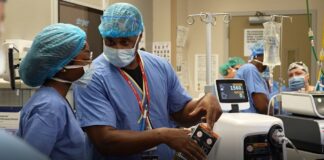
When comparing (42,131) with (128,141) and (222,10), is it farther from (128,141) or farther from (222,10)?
(222,10)

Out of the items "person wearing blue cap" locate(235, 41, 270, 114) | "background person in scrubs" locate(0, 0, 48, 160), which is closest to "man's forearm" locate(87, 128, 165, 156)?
"background person in scrubs" locate(0, 0, 48, 160)

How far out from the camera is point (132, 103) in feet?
4.64

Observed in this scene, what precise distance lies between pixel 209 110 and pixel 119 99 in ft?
1.04

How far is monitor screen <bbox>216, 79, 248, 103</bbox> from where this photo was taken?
5.32ft

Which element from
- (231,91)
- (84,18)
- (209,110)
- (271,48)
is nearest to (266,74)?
(271,48)

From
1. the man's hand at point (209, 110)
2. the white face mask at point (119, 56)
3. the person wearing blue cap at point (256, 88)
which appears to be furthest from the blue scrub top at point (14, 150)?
the person wearing blue cap at point (256, 88)

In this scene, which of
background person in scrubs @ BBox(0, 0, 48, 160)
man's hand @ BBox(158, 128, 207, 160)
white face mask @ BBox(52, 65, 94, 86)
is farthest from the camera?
white face mask @ BBox(52, 65, 94, 86)

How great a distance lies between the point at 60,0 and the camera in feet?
8.89

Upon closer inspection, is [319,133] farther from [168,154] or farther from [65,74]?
[65,74]

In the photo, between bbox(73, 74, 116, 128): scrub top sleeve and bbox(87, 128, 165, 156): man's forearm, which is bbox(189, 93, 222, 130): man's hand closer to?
bbox(87, 128, 165, 156): man's forearm

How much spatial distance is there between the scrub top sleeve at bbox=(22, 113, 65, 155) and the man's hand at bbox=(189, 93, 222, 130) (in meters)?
0.50

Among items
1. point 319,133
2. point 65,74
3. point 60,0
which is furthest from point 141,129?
point 60,0

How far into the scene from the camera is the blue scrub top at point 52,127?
48.7 inches

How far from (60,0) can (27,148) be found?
246cm
